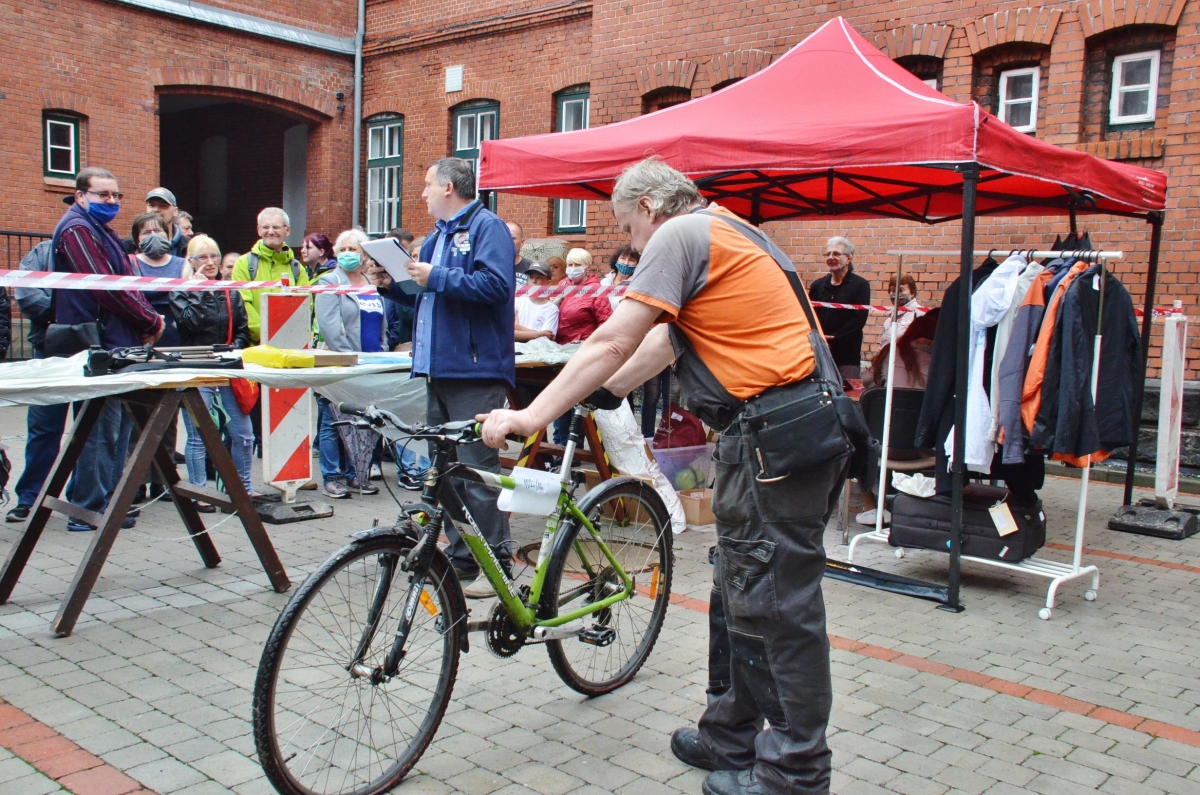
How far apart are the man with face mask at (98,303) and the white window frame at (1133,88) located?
8.73 m

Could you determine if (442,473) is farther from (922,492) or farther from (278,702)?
(922,492)

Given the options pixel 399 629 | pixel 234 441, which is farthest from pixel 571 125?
pixel 399 629

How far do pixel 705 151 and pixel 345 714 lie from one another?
4079 mm

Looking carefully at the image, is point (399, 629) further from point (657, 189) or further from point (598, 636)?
point (657, 189)

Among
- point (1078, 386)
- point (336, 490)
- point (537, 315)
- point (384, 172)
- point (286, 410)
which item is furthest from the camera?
point (384, 172)

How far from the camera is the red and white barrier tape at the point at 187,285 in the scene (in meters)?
6.04

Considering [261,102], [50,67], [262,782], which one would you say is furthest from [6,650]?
[261,102]

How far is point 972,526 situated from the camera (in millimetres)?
5871

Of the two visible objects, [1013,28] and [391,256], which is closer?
[391,256]

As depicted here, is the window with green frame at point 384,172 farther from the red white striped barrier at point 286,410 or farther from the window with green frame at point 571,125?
the red white striped barrier at point 286,410

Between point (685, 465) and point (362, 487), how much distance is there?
2445 millimetres

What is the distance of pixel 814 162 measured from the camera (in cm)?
589

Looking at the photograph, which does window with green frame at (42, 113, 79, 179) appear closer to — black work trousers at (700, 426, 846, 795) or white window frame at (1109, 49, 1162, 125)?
white window frame at (1109, 49, 1162, 125)

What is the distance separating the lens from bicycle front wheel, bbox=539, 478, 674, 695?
3.86 m
